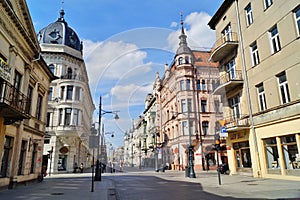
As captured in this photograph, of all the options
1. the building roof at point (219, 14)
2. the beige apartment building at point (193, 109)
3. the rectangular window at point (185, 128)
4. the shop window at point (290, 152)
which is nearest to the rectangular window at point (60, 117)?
the beige apartment building at point (193, 109)

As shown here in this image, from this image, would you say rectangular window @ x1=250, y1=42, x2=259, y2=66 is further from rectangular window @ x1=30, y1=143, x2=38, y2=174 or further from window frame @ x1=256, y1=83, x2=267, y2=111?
rectangular window @ x1=30, y1=143, x2=38, y2=174

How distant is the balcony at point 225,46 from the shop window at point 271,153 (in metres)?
8.10

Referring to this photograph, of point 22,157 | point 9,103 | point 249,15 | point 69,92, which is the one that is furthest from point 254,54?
point 69,92

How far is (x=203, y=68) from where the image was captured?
30.7 meters

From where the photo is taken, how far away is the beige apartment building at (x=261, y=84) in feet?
42.7

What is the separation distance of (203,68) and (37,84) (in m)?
20.7

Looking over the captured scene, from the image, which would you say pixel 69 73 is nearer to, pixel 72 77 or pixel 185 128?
pixel 72 77

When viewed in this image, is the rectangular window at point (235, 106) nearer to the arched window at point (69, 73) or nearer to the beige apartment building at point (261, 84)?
the beige apartment building at point (261, 84)

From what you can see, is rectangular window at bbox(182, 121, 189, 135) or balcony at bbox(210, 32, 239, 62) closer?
balcony at bbox(210, 32, 239, 62)

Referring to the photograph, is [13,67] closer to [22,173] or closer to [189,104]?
[22,173]

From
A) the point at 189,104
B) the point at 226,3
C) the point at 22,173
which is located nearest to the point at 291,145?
the point at 226,3

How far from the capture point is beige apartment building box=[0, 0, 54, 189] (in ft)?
37.0

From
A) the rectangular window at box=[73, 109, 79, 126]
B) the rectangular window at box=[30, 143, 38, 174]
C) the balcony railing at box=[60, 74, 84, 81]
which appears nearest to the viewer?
the rectangular window at box=[30, 143, 38, 174]

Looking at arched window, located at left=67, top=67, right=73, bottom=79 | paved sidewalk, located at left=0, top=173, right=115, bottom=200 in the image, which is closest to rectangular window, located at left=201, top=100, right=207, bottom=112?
arched window, located at left=67, top=67, right=73, bottom=79
